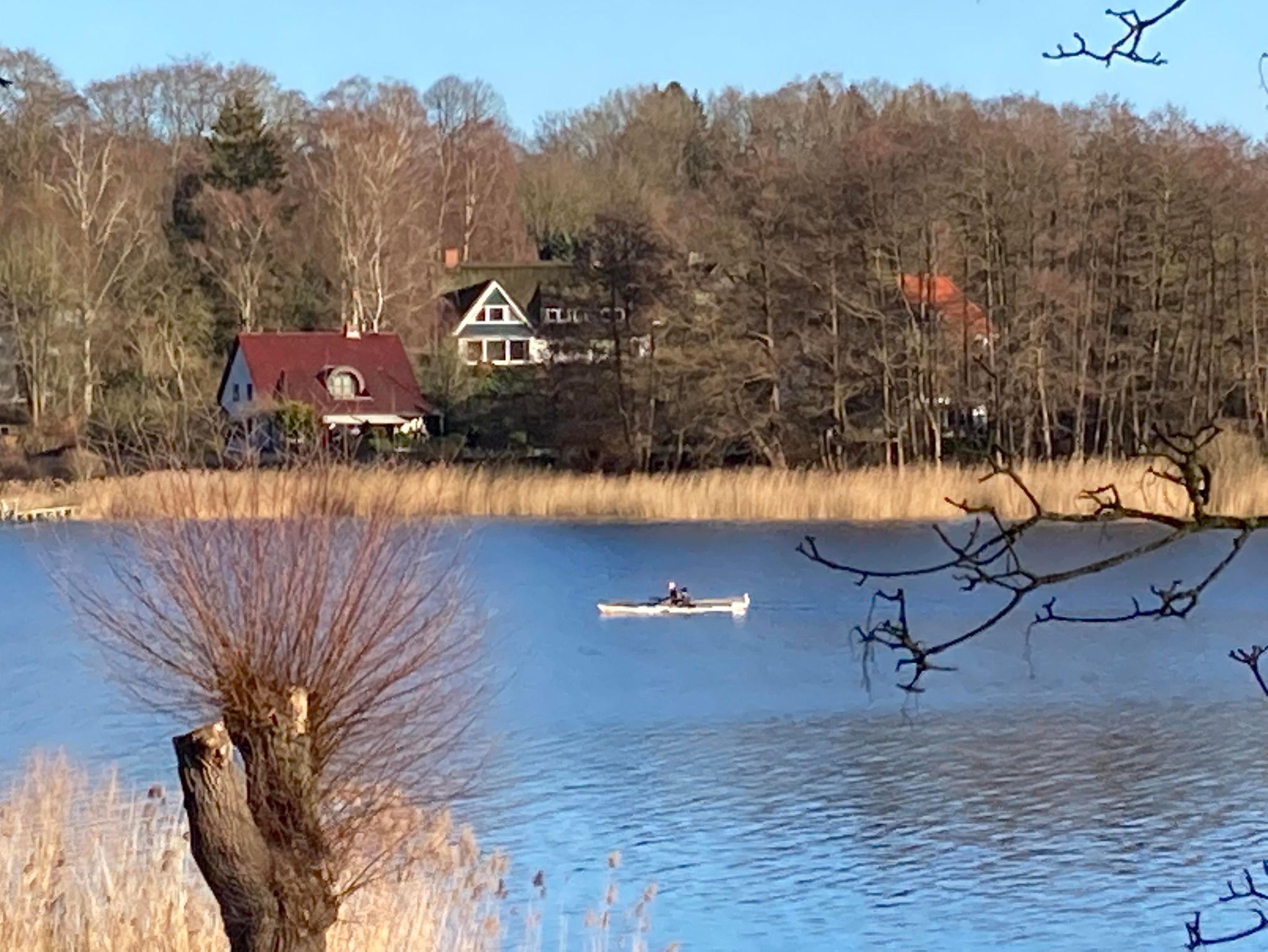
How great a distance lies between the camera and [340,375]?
3631 cm

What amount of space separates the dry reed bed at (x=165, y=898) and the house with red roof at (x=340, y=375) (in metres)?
26.8

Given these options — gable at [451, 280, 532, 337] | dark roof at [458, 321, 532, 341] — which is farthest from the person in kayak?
dark roof at [458, 321, 532, 341]

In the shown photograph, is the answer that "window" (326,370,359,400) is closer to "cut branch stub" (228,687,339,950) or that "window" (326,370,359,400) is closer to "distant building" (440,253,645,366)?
"distant building" (440,253,645,366)

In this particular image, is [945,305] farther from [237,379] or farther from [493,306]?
[493,306]

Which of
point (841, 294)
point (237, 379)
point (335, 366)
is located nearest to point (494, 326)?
A: point (335, 366)

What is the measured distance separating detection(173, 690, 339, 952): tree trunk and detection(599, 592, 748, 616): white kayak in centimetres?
1290

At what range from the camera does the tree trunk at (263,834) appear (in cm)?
403

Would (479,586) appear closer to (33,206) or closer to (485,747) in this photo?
(485,747)

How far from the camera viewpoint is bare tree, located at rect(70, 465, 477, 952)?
6.52 m

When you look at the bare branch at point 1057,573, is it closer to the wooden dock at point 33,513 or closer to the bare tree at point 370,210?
the wooden dock at point 33,513

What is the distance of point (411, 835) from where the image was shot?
6.95 m

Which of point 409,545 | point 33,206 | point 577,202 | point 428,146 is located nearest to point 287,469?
point 409,545

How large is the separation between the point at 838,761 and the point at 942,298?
1751 cm

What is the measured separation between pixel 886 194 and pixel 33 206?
16171mm
